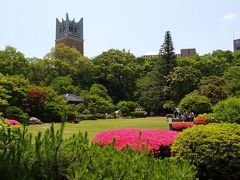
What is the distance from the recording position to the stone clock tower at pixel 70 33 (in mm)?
121125

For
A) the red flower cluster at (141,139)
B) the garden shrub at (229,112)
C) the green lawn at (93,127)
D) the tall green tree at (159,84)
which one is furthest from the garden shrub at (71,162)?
the tall green tree at (159,84)

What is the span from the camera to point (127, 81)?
237ft

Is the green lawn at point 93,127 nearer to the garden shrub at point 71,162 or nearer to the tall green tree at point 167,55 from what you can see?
the garden shrub at point 71,162

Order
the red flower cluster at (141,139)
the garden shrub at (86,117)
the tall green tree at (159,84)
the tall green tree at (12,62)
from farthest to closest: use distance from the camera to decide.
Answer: the tall green tree at (159,84), the tall green tree at (12,62), the garden shrub at (86,117), the red flower cluster at (141,139)

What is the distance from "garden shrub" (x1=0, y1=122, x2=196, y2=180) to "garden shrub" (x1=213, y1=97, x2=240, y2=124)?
623 inches

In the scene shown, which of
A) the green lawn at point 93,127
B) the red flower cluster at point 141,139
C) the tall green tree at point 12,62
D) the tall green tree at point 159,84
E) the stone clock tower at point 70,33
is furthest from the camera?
the stone clock tower at point 70,33

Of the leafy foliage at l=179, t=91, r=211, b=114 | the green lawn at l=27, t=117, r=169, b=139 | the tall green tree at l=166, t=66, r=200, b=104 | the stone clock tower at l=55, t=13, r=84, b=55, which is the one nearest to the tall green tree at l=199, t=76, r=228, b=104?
the leafy foliage at l=179, t=91, r=211, b=114

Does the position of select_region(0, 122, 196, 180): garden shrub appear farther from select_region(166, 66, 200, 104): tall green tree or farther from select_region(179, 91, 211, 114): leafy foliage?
select_region(166, 66, 200, 104): tall green tree

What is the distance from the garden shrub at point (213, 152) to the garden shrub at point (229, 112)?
1031 centimetres

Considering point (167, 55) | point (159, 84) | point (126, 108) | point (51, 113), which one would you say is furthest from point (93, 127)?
point (167, 55)

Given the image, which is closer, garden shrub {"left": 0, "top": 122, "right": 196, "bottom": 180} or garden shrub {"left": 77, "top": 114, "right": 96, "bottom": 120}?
garden shrub {"left": 0, "top": 122, "right": 196, "bottom": 180}

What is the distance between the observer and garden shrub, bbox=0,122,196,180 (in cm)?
397

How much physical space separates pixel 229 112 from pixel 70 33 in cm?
11319

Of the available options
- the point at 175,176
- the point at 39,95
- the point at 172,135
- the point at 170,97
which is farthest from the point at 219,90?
the point at 175,176
